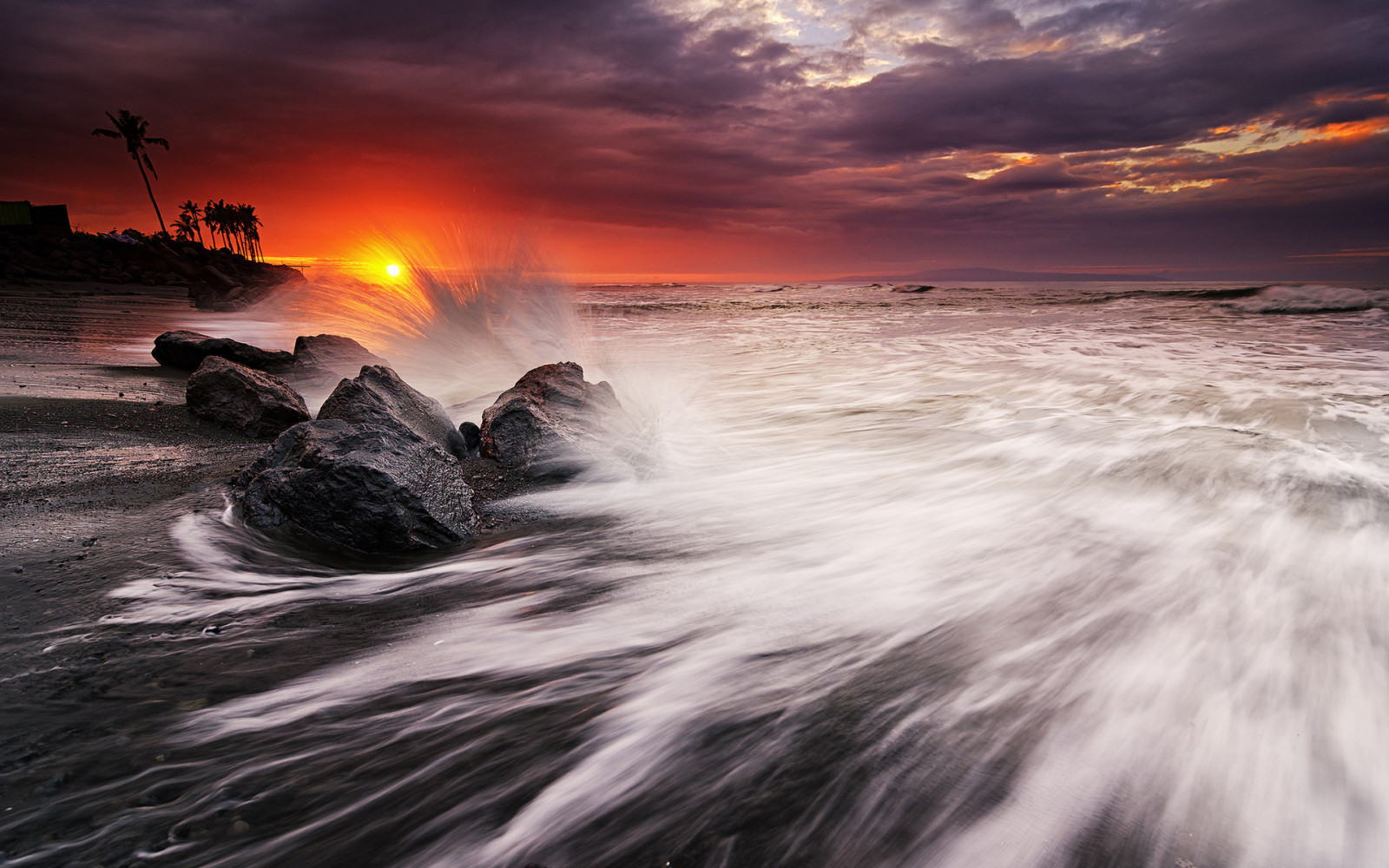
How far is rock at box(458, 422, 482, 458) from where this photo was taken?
4.60m

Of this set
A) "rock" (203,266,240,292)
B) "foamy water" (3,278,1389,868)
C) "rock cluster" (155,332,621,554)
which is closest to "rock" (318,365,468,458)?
"rock cluster" (155,332,621,554)

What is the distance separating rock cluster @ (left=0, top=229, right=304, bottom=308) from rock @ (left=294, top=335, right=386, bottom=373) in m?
16.7

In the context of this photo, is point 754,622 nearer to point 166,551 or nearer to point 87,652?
point 87,652

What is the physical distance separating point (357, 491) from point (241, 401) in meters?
2.76

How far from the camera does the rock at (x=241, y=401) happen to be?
4.75 metres

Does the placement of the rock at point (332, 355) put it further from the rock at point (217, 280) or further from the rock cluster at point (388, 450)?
the rock at point (217, 280)

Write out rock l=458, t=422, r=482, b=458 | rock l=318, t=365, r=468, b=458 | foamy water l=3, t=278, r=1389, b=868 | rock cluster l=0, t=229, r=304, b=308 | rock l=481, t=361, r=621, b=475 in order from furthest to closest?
1. rock cluster l=0, t=229, r=304, b=308
2. rock l=458, t=422, r=482, b=458
3. rock l=481, t=361, r=621, b=475
4. rock l=318, t=365, r=468, b=458
5. foamy water l=3, t=278, r=1389, b=868

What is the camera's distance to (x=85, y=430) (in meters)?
4.43

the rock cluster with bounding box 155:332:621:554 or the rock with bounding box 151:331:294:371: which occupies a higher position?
the rock with bounding box 151:331:294:371

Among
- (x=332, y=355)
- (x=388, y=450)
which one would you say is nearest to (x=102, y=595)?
(x=388, y=450)

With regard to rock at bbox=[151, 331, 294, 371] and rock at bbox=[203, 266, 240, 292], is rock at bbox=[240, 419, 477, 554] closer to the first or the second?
rock at bbox=[151, 331, 294, 371]

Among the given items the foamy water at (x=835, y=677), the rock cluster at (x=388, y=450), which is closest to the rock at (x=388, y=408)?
the rock cluster at (x=388, y=450)

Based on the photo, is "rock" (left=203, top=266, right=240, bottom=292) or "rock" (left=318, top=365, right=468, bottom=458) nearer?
"rock" (left=318, top=365, right=468, bottom=458)

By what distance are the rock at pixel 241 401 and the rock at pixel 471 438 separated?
1.24m
